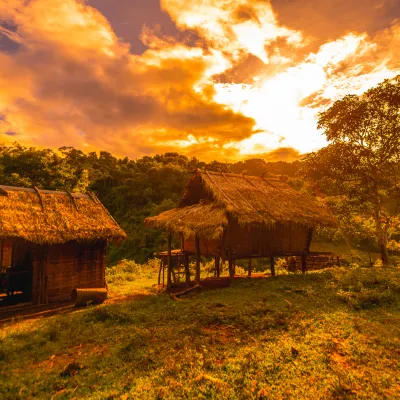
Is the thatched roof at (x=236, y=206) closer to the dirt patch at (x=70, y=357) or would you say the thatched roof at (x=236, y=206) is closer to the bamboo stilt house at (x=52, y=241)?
the bamboo stilt house at (x=52, y=241)

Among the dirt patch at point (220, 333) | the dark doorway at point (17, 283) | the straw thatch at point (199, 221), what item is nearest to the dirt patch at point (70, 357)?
the dirt patch at point (220, 333)

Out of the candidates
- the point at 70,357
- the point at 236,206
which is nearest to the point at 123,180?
the point at 236,206

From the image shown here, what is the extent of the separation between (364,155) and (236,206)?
10.3m

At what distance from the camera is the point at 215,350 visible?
21.5 ft

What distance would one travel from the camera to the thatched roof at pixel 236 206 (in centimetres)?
1313

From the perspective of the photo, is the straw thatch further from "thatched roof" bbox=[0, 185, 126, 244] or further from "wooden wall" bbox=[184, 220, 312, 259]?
"thatched roof" bbox=[0, 185, 126, 244]

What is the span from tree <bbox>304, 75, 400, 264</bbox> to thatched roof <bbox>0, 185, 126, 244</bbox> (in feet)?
46.3

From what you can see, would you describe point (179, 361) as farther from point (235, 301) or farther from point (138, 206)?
point (138, 206)

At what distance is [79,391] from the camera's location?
5148 millimetres

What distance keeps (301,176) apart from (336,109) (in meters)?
4.85

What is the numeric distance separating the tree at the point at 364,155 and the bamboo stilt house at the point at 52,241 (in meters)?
14.1

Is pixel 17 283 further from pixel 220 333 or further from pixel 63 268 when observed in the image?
pixel 220 333

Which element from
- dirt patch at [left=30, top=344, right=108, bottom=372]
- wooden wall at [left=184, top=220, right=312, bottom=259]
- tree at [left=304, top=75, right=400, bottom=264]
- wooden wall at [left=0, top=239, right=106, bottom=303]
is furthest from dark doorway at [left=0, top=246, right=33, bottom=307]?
tree at [left=304, top=75, right=400, bottom=264]

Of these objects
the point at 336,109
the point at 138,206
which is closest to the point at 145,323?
the point at 336,109
